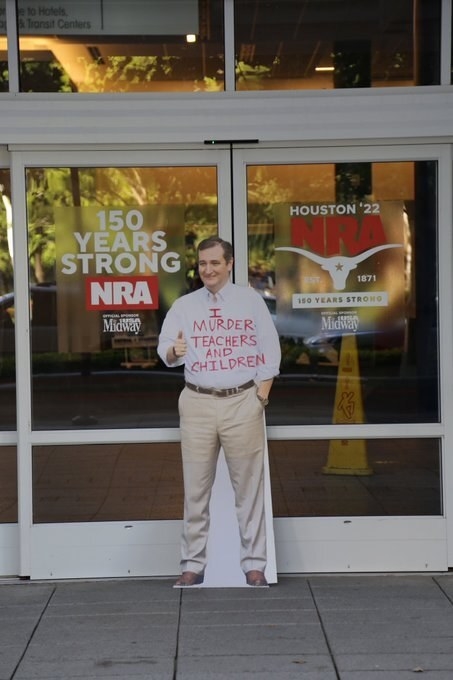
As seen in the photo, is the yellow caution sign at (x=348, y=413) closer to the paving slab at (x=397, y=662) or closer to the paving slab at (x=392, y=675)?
the paving slab at (x=397, y=662)

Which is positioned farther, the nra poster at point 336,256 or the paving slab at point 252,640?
the nra poster at point 336,256

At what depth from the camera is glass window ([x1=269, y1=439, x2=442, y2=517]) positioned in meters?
6.73

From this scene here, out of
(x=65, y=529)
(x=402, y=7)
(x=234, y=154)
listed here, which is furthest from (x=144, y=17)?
(x=65, y=529)

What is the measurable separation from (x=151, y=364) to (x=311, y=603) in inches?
67.8

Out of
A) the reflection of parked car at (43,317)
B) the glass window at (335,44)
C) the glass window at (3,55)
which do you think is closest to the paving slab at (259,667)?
the reflection of parked car at (43,317)

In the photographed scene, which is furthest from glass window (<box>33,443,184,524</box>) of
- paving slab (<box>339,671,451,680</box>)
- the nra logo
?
paving slab (<box>339,671,451,680</box>)

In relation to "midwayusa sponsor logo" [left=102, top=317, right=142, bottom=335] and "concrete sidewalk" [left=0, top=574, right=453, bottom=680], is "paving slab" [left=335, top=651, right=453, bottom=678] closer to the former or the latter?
"concrete sidewalk" [left=0, top=574, right=453, bottom=680]

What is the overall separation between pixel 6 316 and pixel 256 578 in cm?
222

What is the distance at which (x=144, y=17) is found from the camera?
6715 mm

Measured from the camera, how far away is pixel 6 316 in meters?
6.82

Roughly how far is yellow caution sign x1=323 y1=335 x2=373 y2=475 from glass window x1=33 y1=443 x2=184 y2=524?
97cm

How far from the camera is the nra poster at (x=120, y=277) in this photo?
6660 millimetres

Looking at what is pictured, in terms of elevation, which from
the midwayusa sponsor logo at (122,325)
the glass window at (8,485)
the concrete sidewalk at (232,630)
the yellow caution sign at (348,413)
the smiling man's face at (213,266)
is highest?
the smiling man's face at (213,266)

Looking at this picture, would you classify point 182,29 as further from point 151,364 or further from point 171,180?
point 151,364
